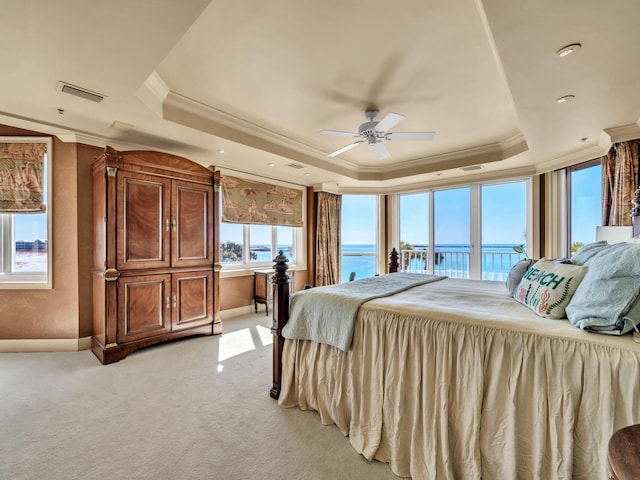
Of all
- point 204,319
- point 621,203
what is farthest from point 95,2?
point 621,203

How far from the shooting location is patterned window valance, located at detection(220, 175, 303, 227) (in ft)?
14.6

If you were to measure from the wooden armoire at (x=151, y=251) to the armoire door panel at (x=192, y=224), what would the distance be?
→ 0.01 meters

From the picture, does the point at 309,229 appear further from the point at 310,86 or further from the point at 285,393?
the point at 285,393

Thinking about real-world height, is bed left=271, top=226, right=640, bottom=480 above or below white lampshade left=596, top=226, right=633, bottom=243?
below

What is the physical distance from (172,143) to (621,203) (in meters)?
5.09

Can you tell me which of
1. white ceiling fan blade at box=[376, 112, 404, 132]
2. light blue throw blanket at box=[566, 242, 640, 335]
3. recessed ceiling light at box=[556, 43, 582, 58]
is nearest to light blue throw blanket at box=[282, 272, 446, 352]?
light blue throw blanket at box=[566, 242, 640, 335]

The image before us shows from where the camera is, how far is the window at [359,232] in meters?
6.27

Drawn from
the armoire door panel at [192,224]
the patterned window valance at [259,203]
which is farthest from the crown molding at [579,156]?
the armoire door panel at [192,224]

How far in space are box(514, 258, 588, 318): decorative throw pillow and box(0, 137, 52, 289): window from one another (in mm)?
4430

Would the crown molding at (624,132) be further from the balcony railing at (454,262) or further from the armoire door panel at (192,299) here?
the armoire door panel at (192,299)

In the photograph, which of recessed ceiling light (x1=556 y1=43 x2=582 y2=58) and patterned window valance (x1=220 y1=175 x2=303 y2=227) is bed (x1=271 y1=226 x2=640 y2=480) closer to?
recessed ceiling light (x1=556 y1=43 x2=582 y2=58)

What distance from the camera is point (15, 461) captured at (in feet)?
5.19

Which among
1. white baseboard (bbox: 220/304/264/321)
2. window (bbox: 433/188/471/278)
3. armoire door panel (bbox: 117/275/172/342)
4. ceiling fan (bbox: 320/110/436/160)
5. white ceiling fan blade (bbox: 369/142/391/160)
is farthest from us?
window (bbox: 433/188/471/278)

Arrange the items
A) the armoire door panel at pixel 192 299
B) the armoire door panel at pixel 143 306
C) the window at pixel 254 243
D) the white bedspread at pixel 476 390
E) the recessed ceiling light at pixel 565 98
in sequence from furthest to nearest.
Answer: the window at pixel 254 243, the armoire door panel at pixel 192 299, the armoire door panel at pixel 143 306, the recessed ceiling light at pixel 565 98, the white bedspread at pixel 476 390
